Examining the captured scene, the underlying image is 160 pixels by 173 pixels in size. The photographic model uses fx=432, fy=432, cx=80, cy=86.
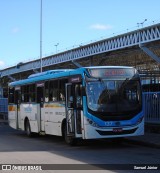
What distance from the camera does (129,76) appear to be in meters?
15.9

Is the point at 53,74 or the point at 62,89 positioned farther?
the point at 53,74

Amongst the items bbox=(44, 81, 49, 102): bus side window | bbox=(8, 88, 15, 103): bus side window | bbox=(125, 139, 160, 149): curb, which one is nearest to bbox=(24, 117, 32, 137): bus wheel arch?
bbox=(8, 88, 15, 103): bus side window

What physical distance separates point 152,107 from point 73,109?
20.0 feet

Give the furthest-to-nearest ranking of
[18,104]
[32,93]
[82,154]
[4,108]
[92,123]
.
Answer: [4,108] < [18,104] < [32,93] < [92,123] < [82,154]

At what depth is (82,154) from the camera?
1373 cm

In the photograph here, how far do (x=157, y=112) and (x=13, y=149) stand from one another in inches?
310

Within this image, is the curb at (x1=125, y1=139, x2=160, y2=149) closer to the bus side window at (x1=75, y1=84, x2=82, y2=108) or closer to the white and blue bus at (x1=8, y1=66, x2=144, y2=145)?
the white and blue bus at (x1=8, y1=66, x2=144, y2=145)

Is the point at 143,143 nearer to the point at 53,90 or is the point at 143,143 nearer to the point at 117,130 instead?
the point at 117,130

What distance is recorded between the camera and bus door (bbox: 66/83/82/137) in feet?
51.0

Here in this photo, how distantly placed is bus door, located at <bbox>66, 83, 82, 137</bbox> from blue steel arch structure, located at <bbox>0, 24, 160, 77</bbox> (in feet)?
118

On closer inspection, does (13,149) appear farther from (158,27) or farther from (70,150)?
(158,27)

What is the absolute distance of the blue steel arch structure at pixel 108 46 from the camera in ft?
173

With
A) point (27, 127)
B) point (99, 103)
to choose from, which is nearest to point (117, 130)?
point (99, 103)

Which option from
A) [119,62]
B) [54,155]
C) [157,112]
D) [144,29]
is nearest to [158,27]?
[144,29]
